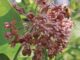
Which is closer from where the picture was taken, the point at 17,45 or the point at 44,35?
the point at 44,35

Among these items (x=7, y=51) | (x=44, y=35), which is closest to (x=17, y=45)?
(x=7, y=51)

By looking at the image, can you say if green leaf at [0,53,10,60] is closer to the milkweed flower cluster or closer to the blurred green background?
the blurred green background

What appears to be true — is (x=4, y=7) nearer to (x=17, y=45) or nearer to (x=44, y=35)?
(x=17, y=45)

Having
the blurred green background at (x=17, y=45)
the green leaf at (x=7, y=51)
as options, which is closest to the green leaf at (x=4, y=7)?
the blurred green background at (x=17, y=45)

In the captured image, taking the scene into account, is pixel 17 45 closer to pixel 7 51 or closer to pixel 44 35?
pixel 7 51

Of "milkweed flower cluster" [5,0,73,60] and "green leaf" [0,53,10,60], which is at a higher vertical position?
"milkweed flower cluster" [5,0,73,60]

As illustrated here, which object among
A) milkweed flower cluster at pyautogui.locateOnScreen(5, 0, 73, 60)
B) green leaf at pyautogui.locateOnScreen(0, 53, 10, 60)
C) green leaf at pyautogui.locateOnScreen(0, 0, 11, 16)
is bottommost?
green leaf at pyautogui.locateOnScreen(0, 53, 10, 60)

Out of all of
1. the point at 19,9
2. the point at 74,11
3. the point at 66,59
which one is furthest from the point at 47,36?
the point at 74,11

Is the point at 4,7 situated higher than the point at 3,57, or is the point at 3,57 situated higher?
the point at 4,7

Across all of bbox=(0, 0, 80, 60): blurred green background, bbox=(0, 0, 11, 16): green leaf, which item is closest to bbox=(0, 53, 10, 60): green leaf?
bbox=(0, 0, 80, 60): blurred green background

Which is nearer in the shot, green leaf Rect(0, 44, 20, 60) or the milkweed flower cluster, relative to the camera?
the milkweed flower cluster

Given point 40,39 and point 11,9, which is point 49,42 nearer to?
point 40,39
